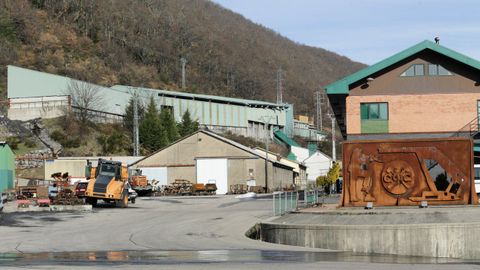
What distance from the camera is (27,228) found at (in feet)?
102

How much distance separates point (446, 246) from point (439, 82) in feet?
98.4

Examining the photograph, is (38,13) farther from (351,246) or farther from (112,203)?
(351,246)

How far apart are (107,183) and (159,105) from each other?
71.9 metres

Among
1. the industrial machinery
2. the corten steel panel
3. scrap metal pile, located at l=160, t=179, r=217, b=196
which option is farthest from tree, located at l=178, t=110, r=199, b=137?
the corten steel panel

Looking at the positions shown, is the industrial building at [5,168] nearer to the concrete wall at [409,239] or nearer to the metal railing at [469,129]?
the metal railing at [469,129]

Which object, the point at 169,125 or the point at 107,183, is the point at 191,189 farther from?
the point at 169,125

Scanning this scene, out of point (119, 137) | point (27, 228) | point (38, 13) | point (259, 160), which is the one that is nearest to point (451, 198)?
point (27, 228)

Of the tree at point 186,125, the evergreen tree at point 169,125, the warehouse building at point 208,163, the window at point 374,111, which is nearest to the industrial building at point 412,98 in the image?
the window at point 374,111

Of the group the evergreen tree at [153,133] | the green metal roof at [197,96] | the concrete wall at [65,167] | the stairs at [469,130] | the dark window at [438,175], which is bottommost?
the dark window at [438,175]

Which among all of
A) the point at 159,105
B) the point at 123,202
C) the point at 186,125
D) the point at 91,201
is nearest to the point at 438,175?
the point at 123,202

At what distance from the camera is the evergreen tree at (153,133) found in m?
105

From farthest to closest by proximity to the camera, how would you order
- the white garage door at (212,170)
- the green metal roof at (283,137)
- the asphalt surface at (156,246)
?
the green metal roof at (283,137)
the white garage door at (212,170)
the asphalt surface at (156,246)

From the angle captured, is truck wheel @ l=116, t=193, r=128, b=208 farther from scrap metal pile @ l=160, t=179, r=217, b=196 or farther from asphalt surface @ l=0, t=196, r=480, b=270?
scrap metal pile @ l=160, t=179, r=217, b=196

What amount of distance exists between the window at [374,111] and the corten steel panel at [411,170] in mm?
20635
